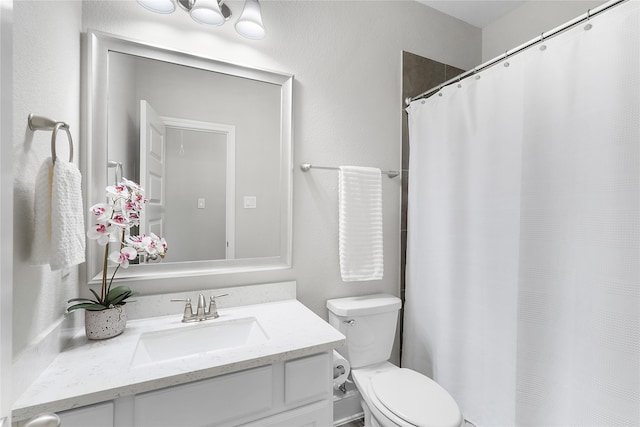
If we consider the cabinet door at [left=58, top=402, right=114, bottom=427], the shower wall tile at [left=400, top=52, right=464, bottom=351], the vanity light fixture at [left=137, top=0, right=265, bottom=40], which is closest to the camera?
the cabinet door at [left=58, top=402, right=114, bottom=427]

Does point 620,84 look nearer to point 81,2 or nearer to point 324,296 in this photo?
point 324,296

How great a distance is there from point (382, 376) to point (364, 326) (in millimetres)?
240

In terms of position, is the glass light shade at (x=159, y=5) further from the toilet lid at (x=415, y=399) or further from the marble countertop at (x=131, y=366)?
the toilet lid at (x=415, y=399)

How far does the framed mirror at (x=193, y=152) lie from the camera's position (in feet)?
3.95

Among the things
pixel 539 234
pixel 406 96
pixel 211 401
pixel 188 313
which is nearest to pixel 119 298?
pixel 188 313

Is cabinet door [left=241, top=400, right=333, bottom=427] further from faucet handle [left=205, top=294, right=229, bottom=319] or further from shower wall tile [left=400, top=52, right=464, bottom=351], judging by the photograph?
shower wall tile [left=400, top=52, right=464, bottom=351]

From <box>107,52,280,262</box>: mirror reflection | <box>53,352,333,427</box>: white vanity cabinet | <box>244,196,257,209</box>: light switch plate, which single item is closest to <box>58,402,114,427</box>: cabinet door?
<box>53,352,333,427</box>: white vanity cabinet

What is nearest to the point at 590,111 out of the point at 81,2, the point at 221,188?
the point at 221,188

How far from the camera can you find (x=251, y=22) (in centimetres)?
131

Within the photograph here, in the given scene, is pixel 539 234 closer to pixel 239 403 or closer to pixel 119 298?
pixel 239 403

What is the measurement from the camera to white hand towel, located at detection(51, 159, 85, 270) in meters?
0.80

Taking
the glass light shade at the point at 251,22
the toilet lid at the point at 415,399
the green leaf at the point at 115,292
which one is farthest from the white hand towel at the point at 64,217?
the toilet lid at the point at 415,399

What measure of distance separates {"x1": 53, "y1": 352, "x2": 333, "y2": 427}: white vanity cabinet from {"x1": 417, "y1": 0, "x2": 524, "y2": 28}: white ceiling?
221 centimetres

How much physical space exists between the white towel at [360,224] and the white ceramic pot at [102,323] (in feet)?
3.33
